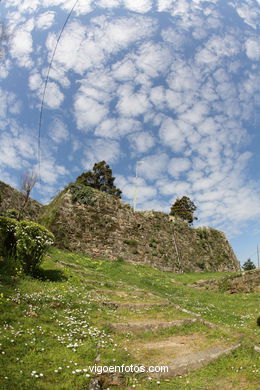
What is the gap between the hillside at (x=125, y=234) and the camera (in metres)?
27.9

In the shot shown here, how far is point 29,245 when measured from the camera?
40.5 ft

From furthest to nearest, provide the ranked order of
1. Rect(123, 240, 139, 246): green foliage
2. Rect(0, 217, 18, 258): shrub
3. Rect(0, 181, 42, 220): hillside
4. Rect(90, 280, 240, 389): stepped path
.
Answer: Rect(123, 240, 139, 246): green foliage
Rect(0, 181, 42, 220): hillside
Rect(0, 217, 18, 258): shrub
Rect(90, 280, 240, 389): stepped path

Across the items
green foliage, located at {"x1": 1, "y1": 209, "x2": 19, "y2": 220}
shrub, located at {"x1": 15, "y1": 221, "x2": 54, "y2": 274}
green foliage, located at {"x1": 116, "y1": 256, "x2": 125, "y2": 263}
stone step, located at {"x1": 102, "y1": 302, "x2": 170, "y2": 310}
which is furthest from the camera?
green foliage, located at {"x1": 116, "y1": 256, "x2": 125, "y2": 263}

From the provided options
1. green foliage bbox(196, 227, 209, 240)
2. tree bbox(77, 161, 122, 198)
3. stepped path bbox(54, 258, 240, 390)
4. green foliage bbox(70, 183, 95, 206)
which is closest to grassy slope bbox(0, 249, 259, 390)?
stepped path bbox(54, 258, 240, 390)

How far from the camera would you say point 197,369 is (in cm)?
616

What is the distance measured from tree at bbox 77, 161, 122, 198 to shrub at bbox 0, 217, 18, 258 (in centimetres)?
4034

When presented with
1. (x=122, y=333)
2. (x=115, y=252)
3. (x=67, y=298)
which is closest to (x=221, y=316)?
(x=122, y=333)

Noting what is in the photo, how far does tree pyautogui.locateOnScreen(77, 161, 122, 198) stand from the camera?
176 ft

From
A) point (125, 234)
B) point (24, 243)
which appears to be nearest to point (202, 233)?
point (125, 234)

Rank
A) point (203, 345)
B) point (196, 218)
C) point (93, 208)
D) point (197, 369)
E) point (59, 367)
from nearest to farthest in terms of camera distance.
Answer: point (59, 367)
point (197, 369)
point (203, 345)
point (93, 208)
point (196, 218)

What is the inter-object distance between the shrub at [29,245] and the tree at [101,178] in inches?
1614

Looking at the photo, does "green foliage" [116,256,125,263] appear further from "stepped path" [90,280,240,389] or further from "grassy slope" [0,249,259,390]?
"stepped path" [90,280,240,389]

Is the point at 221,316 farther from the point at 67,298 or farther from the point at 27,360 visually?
the point at 27,360

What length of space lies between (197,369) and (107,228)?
24.6m
